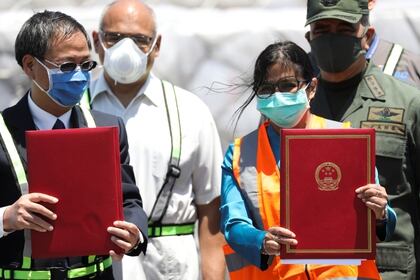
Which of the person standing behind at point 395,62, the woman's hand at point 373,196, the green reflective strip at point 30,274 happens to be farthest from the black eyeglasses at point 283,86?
the person standing behind at point 395,62

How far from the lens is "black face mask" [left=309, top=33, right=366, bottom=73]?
16.9ft

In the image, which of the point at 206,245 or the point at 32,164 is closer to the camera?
the point at 32,164

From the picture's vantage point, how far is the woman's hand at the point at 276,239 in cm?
421

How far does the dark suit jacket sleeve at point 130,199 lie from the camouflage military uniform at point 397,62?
159 cm

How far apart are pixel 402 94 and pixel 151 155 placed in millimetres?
1028

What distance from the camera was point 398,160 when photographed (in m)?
5.01

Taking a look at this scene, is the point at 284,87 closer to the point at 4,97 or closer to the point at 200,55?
the point at 200,55

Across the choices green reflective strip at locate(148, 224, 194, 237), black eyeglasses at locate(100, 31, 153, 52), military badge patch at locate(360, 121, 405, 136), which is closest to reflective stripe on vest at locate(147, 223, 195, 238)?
green reflective strip at locate(148, 224, 194, 237)

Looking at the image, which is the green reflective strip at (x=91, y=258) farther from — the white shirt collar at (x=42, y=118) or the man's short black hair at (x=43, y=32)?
the man's short black hair at (x=43, y=32)

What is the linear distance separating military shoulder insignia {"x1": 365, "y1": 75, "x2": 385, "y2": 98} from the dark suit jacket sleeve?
3.74 ft

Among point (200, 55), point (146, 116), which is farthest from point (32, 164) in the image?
point (200, 55)

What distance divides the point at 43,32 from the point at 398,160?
147 cm

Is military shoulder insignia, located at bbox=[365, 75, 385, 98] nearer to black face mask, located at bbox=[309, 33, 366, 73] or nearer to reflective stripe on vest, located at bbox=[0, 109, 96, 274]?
black face mask, located at bbox=[309, 33, 366, 73]

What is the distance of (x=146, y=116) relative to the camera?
213 inches
